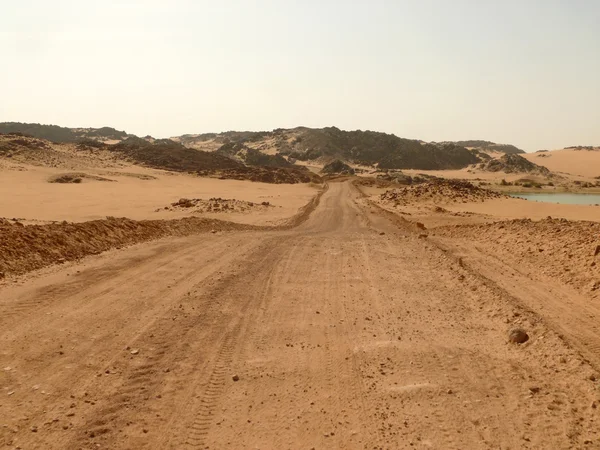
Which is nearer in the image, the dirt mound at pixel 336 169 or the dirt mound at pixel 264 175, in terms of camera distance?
the dirt mound at pixel 264 175

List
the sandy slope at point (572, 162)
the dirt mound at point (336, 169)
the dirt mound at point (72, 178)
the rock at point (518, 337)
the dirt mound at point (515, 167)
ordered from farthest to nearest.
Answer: the sandy slope at point (572, 162)
the dirt mound at point (515, 167)
the dirt mound at point (336, 169)
the dirt mound at point (72, 178)
the rock at point (518, 337)

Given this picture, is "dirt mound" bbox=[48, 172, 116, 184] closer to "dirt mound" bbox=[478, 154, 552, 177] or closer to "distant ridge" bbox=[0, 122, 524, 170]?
"distant ridge" bbox=[0, 122, 524, 170]

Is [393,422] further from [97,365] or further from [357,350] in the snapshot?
[97,365]

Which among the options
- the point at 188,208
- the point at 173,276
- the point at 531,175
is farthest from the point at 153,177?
the point at 531,175

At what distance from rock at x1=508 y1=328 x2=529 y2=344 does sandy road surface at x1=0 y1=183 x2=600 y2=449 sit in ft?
0.41

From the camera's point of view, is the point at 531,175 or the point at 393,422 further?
the point at 531,175

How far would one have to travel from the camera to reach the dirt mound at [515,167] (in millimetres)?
96188

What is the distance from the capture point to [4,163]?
60.2 metres

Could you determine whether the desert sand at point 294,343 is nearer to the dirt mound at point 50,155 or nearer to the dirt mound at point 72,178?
the dirt mound at point 72,178

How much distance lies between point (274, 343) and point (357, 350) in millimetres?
1359

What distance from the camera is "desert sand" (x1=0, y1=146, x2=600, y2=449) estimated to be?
545 cm

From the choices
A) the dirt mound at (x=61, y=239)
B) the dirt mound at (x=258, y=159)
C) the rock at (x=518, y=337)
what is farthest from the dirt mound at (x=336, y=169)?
the rock at (x=518, y=337)

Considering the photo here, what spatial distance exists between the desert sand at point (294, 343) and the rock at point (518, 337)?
72 mm

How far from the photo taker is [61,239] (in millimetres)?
13594
